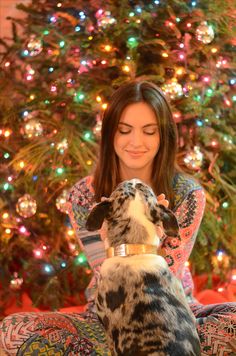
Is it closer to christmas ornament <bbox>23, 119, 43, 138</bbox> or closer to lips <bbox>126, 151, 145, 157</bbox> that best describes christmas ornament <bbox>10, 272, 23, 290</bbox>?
christmas ornament <bbox>23, 119, 43, 138</bbox>

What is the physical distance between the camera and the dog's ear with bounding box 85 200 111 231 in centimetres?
206

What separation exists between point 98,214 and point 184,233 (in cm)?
68

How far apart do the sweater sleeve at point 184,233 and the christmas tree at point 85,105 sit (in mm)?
921

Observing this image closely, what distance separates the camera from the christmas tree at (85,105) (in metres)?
3.60

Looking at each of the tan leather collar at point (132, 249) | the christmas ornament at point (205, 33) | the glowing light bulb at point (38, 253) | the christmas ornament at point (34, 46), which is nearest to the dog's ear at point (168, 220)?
the tan leather collar at point (132, 249)

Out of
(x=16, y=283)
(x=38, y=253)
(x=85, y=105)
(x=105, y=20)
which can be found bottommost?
(x=16, y=283)

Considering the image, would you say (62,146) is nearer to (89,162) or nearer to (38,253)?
(89,162)

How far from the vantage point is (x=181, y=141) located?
3.81 metres

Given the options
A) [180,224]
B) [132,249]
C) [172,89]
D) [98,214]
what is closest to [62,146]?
[172,89]

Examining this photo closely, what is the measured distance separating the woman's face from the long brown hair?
0.02 m

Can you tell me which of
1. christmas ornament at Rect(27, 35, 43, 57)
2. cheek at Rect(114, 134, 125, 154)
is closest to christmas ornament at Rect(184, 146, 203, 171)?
cheek at Rect(114, 134, 125, 154)

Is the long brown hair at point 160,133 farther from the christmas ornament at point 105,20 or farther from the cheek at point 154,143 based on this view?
the christmas ornament at point 105,20

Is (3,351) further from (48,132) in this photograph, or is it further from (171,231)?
(48,132)

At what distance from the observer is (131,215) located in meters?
2.03
